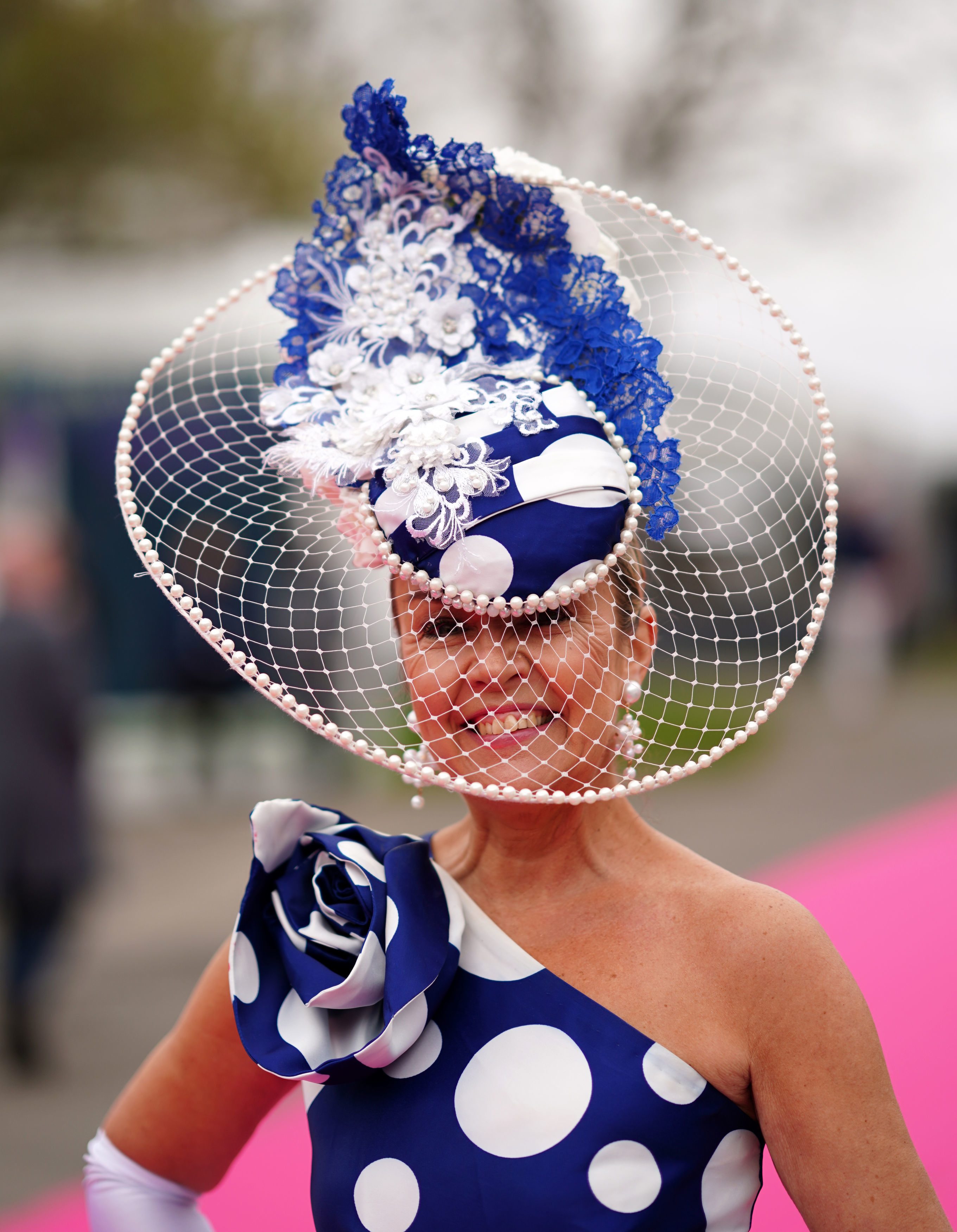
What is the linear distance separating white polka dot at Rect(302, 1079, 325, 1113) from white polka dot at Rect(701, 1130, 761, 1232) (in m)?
0.52

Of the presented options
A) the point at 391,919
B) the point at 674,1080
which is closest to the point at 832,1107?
the point at 674,1080

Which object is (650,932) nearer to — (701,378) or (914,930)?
(701,378)

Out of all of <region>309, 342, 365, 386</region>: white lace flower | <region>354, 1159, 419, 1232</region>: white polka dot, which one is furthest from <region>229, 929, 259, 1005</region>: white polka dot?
→ <region>309, 342, 365, 386</region>: white lace flower

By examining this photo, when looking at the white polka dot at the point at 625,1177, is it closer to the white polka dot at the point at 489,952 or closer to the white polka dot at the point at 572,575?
the white polka dot at the point at 489,952

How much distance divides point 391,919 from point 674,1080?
1.30 feet

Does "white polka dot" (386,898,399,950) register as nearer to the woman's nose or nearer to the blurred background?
the woman's nose

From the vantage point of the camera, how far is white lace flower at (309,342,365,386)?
1520mm

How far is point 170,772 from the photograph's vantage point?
29.1ft

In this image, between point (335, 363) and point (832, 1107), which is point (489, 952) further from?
point (335, 363)

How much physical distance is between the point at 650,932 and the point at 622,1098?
0.20 m

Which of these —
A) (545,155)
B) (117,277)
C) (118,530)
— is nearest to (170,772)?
(118,530)

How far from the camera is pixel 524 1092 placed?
4.54ft

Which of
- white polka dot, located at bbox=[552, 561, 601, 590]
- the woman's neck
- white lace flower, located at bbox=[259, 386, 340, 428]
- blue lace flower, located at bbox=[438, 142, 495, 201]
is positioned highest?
blue lace flower, located at bbox=[438, 142, 495, 201]

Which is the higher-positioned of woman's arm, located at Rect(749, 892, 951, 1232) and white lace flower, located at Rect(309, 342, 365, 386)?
white lace flower, located at Rect(309, 342, 365, 386)
